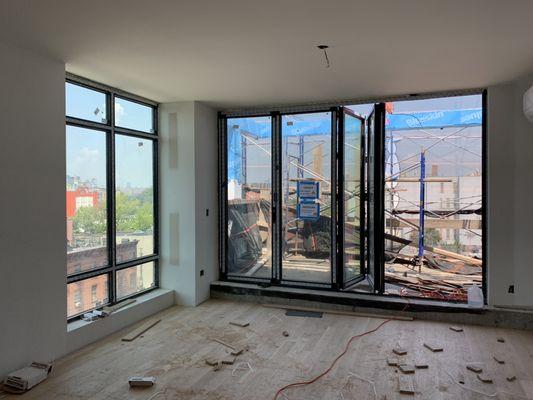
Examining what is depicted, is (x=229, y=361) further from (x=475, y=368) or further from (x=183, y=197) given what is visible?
(x=183, y=197)

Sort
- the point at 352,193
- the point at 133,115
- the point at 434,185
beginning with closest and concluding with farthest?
the point at 133,115, the point at 352,193, the point at 434,185

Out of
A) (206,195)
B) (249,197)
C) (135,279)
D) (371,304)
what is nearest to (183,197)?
(206,195)

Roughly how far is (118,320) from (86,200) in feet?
4.26

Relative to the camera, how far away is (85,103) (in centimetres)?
406

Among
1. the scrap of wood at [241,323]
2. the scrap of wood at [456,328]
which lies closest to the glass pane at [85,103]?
the scrap of wood at [241,323]

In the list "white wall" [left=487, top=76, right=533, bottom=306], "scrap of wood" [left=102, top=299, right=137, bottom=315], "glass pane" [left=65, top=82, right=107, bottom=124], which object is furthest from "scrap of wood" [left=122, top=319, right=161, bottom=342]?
"white wall" [left=487, top=76, right=533, bottom=306]

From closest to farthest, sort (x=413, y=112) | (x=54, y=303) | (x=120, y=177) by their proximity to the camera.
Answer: (x=54, y=303) → (x=120, y=177) → (x=413, y=112)

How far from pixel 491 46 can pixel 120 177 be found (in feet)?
12.5

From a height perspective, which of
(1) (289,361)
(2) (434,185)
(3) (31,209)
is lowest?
(1) (289,361)

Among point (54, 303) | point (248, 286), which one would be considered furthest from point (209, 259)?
point (54, 303)

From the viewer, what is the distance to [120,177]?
15.1 ft

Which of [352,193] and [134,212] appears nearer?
[134,212]

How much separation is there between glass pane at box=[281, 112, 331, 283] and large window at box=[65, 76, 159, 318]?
5.69 ft

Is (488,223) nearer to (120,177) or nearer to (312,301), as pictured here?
(312,301)
